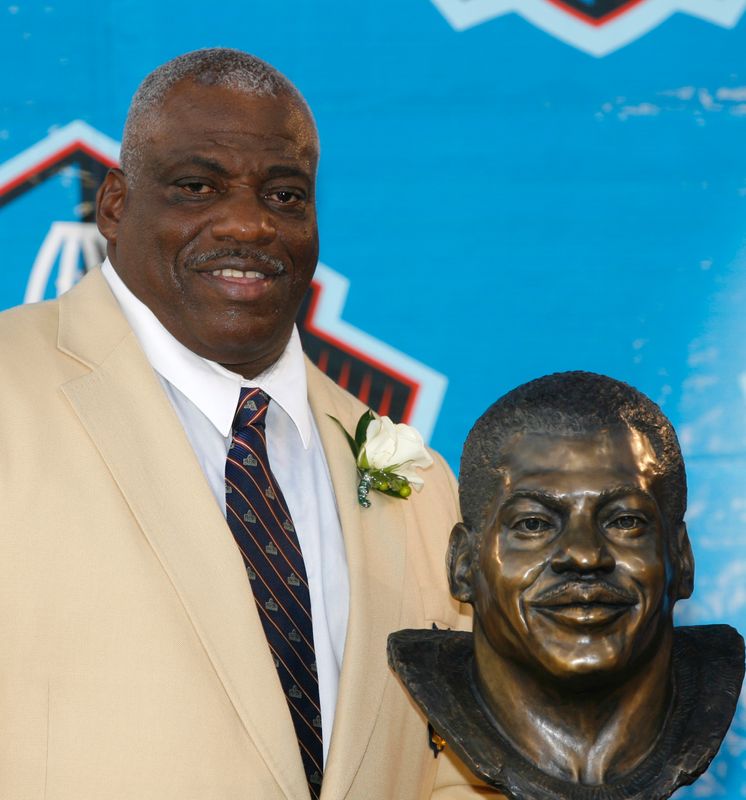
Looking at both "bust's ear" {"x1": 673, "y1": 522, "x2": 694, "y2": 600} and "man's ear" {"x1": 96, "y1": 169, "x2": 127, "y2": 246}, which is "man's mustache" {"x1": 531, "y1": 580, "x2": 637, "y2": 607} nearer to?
"bust's ear" {"x1": 673, "y1": 522, "x2": 694, "y2": 600}

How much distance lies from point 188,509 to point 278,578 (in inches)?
9.3

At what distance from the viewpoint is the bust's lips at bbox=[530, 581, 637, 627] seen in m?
2.18

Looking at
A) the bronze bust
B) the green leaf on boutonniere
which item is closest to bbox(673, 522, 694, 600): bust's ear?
the bronze bust

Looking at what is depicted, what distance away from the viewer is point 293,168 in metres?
2.92

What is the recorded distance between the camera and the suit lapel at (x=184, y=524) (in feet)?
8.57

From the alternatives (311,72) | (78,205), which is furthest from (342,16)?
(78,205)

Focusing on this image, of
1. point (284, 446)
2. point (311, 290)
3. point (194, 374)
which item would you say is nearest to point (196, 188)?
point (194, 374)

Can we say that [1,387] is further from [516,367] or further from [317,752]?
[516,367]

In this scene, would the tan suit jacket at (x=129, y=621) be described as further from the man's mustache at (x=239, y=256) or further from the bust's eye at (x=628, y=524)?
the bust's eye at (x=628, y=524)

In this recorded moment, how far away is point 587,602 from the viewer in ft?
7.16

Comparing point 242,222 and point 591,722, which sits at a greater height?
point 242,222

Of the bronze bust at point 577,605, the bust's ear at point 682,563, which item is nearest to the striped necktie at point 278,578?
the bronze bust at point 577,605

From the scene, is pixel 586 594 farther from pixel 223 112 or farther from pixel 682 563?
pixel 223 112

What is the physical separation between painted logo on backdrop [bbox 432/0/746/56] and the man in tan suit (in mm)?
958
